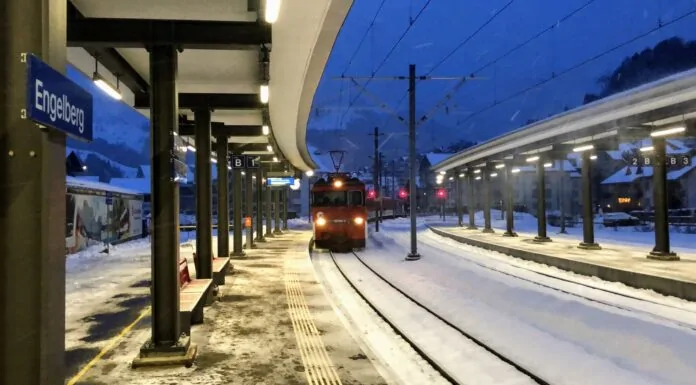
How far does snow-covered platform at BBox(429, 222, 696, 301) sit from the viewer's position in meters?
12.1

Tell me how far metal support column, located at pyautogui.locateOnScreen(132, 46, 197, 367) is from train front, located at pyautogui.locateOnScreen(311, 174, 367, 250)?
16.8 meters

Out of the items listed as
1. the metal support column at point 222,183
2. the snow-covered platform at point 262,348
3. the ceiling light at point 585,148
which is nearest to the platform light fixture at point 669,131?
the ceiling light at point 585,148

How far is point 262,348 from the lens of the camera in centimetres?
725

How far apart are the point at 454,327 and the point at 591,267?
25.2 feet

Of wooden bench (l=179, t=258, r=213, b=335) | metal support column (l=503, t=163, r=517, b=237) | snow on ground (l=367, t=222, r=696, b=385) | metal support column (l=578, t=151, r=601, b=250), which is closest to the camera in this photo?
snow on ground (l=367, t=222, r=696, b=385)

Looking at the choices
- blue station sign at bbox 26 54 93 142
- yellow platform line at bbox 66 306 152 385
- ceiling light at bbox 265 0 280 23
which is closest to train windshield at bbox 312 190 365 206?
yellow platform line at bbox 66 306 152 385

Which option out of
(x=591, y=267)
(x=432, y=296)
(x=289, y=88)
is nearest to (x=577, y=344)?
(x=432, y=296)

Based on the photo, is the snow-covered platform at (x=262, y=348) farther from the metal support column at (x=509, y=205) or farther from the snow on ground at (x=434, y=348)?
the metal support column at (x=509, y=205)

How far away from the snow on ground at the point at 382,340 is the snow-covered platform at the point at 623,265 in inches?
263

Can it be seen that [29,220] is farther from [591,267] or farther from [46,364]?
[591,267]

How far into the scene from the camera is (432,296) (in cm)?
1302

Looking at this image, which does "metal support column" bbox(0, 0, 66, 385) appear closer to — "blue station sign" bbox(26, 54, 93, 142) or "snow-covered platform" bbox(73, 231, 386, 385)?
"blue station sign" bbox(26, 54, 93, 142)

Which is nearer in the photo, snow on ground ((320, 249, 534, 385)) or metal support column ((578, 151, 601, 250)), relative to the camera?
snow on ground ((320, 249, 534, 385))

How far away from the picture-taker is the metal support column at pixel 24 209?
247 cm
